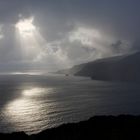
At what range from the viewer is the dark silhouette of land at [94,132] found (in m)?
52.6

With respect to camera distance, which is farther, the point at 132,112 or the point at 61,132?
the point at 132,112

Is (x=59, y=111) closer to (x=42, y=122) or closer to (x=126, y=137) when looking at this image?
(x=42, y=122)

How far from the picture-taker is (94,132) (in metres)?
54.7

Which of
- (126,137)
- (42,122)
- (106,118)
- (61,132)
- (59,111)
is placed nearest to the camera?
(126,137)

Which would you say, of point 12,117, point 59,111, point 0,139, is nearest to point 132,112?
point 59,111

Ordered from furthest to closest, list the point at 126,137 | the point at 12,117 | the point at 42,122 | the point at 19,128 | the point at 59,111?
1. the point at 59,111
2. the point at 12,117
3. the point at 42,122
4. the point at 19,128
5. the point at 126,137

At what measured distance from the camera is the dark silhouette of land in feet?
173

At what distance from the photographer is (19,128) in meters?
94.1

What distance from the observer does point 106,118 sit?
6638 centimetres

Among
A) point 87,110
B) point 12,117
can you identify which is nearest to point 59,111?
point 87,110

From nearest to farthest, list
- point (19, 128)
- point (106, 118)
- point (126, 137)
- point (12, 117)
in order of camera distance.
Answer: point (126, 137)
point (106, 118)
point (19, 128)
point (12, 117)

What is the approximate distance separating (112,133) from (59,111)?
73.6 m

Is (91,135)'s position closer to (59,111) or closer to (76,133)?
(76,133)

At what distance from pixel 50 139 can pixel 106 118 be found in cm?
1916
